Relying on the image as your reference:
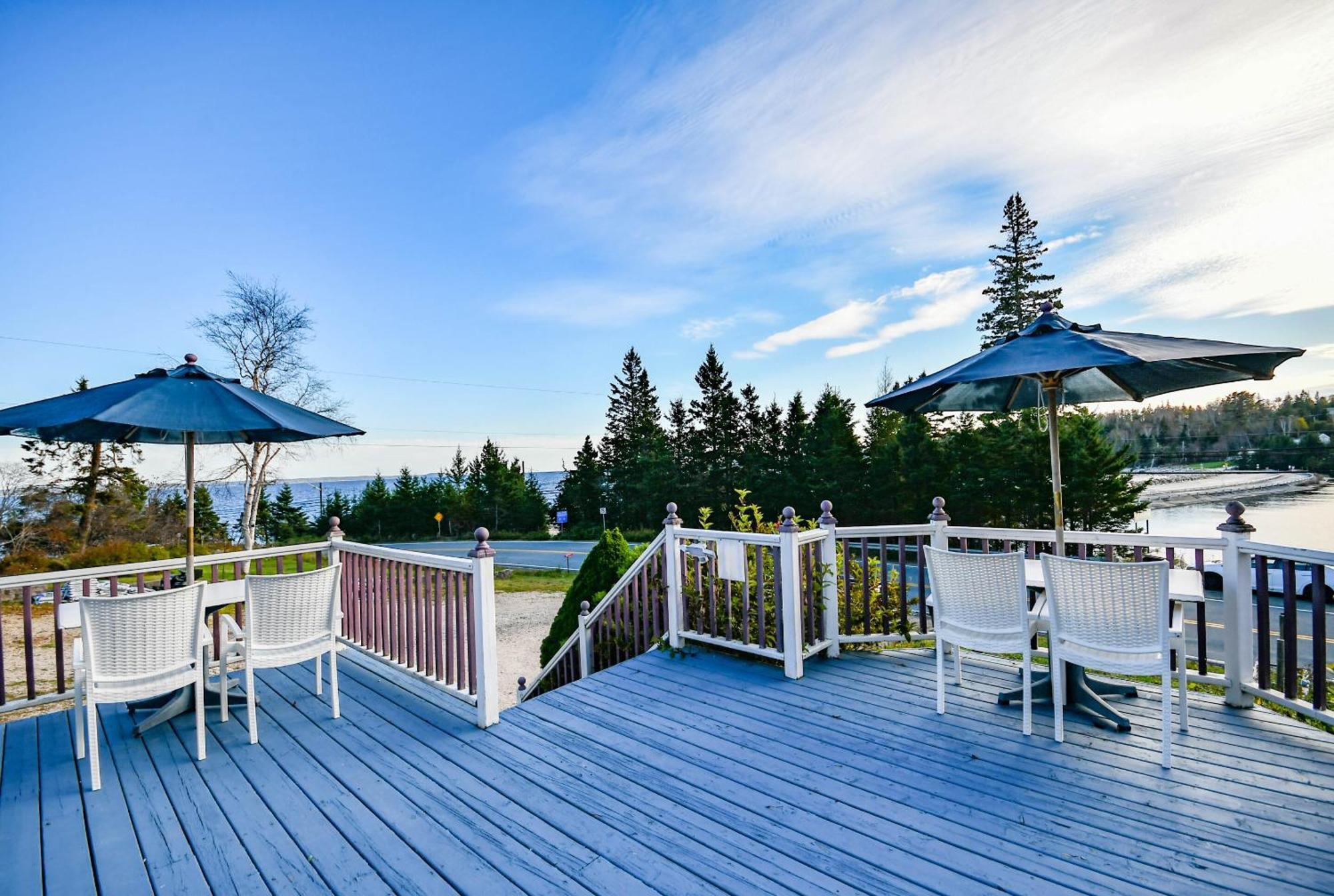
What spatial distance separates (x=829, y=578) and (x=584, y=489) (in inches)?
1179

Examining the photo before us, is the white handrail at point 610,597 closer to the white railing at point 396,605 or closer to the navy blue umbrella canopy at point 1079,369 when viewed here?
the white railing at point 396,605

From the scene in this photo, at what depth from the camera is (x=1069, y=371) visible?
123 inches

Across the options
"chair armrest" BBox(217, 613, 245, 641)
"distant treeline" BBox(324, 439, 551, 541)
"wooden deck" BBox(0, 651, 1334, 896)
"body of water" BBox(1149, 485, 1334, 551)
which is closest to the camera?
"wooden deck" BBox(0, 651, 1334, 896)

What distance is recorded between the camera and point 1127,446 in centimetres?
2114

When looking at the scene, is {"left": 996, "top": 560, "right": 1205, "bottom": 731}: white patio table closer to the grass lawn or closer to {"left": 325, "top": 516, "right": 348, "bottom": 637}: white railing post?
{"left": 325, "top": 516, "right": 348, "bottom": 637}: white railing post

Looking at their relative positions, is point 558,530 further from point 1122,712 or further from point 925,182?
point 1122,712

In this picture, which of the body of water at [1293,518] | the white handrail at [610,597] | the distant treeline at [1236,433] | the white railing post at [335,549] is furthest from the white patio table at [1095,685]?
the distant treeline at [1236,433]

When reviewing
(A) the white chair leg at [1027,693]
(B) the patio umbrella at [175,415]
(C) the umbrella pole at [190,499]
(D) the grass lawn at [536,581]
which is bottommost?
(D) the grass lawn at [536,581]

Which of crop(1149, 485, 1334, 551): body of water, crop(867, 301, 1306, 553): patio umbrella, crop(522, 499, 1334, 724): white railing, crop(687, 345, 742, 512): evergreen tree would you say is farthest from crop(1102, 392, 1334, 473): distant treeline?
crop(867, 301, 1306, 553): patio umbrella

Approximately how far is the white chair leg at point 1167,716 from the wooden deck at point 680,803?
5 centimetres

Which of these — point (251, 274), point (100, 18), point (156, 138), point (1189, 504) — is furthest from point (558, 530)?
point (1189, 504)

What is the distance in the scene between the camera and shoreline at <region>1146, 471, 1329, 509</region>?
71.3 ft

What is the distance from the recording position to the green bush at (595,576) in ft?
22.2

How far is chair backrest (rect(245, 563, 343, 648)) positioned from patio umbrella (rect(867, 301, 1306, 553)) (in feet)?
11.9
